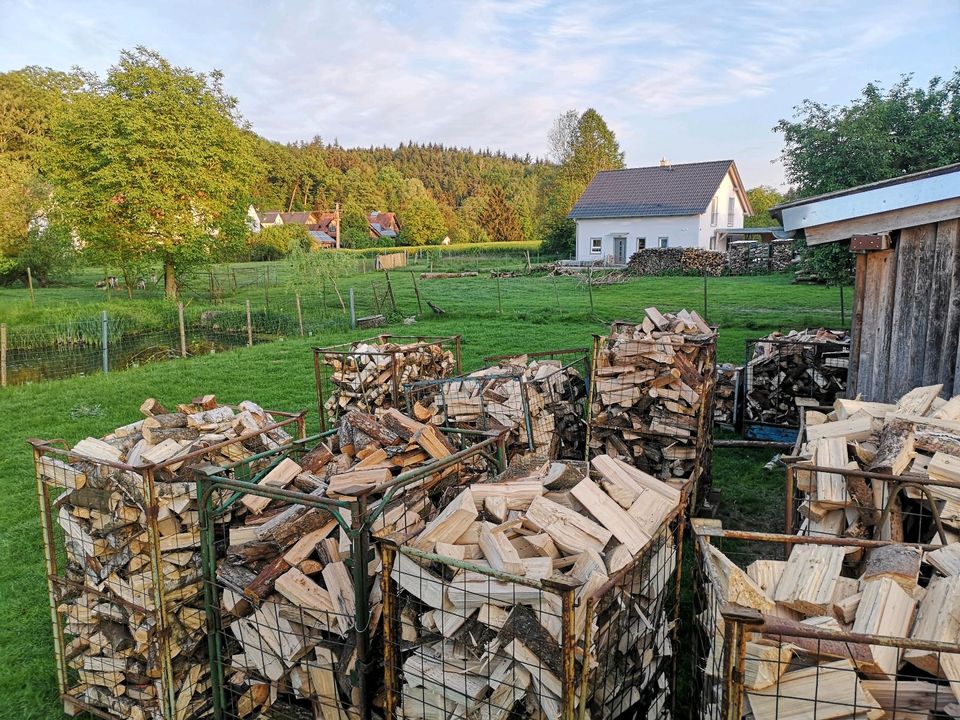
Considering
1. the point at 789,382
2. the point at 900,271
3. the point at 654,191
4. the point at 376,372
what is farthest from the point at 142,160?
the point at 654,191

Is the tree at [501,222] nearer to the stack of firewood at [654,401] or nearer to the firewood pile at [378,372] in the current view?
the firewood pile at [378,372]

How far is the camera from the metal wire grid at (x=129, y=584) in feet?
12.0

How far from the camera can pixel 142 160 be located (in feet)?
66.4

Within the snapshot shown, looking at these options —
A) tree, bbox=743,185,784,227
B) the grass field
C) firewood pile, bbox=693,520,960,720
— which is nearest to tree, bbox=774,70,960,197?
the grass field

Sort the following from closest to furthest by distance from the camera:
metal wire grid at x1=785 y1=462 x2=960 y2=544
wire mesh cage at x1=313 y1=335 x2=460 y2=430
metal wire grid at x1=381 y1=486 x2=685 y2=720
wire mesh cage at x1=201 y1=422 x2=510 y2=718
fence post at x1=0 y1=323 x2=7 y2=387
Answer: metal wire grid at x1=381 y1=486 x2=685 y2=720
wire mesh cage at x1=201 y1=422 x2=510 y2=718
metal wire grid at x1=785 y1=462 x2=960 y2=544
wire mesh cage at x1=313 y1=335 x2=460 y2=430
fence post at x1=0 y1=323 x2=7 y2=387

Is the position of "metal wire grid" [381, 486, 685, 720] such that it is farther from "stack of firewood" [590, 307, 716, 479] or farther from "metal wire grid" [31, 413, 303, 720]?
"stack of firewood" [590, 307, 716, 479]

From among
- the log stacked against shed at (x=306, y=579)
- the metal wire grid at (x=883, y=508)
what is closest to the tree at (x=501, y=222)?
the metal wire grid at (x=883, y=508)

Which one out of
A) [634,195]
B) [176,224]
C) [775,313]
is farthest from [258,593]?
[634,195]

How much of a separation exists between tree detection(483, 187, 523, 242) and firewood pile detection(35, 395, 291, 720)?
67.4 meters

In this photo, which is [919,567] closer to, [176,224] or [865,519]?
[865,519]

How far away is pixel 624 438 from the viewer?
21.2ft

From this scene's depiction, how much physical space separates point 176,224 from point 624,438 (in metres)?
18.9

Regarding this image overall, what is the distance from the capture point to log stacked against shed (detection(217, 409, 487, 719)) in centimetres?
310

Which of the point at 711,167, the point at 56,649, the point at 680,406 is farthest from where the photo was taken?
the point at 711,167
